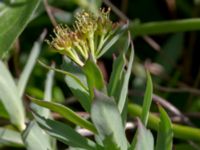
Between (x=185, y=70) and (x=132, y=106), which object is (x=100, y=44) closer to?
(x=132, y=106)

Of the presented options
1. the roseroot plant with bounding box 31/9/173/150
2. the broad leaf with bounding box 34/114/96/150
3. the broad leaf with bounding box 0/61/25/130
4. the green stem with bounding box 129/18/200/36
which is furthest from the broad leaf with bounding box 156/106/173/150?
the green stem with bounding box 129/18/200/36

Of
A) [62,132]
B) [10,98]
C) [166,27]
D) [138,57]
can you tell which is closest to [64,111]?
[62,132]

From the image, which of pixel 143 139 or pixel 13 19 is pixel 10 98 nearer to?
pixel 13 19

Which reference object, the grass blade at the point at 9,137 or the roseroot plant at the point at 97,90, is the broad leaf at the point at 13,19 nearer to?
the grass blade at the point at 9,137

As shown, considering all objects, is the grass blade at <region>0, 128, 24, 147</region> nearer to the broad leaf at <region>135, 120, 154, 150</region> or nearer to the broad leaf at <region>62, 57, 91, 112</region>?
the broad leaf at <region>62, 57, 91, 112</region>

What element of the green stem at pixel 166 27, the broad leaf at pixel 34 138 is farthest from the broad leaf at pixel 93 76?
the green stem at pixel 166 27

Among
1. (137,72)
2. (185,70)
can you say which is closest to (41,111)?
(137,72)
